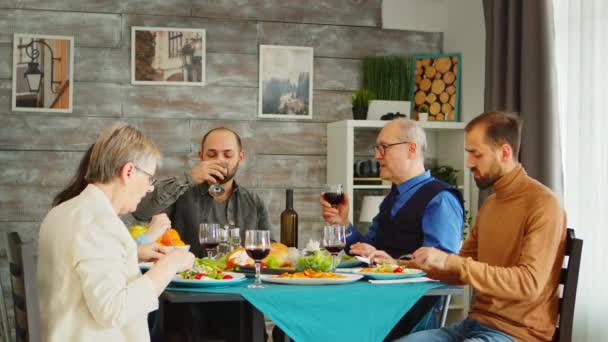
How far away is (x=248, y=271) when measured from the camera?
301cm

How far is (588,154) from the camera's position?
4.25m

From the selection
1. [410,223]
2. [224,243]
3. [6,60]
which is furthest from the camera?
[6,60]

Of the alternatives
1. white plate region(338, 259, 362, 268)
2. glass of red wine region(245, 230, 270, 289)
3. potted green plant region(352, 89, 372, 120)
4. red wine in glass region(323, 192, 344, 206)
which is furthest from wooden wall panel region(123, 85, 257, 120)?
glass of red wine region(245, 230, 270, 289)

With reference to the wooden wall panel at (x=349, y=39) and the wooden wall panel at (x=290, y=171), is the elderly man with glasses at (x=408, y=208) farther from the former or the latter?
the wooden wall panel at (x=349, y=39)

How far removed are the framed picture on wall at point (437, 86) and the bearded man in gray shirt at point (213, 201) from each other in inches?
73.9

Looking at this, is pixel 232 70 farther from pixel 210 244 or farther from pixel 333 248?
pixel 333 248

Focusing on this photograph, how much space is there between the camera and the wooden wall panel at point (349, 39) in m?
5.58

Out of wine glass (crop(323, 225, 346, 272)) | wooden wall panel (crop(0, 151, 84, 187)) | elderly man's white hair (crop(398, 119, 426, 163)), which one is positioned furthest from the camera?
wooden wall panel (crop(0, 151, 84, 187))

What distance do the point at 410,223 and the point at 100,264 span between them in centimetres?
178

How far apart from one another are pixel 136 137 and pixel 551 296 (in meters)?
1.46

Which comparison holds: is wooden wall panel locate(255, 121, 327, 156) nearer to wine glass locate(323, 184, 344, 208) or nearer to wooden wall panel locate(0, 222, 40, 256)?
wooden wall panel locate(0, 222, 40, 256)

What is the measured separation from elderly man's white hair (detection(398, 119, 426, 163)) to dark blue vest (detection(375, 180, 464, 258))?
18 cm

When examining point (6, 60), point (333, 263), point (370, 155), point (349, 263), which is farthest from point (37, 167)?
point (333, 263)

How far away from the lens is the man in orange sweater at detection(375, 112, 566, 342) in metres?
2.72
